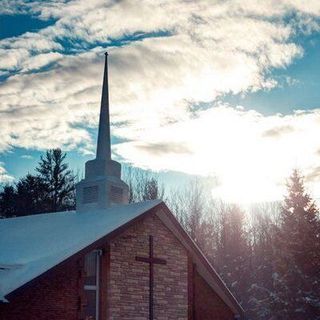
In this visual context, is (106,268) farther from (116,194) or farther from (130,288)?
(116,194)

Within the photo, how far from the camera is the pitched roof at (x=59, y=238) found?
509 inches

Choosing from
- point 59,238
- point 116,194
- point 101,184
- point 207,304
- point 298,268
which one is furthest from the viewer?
point 298,268

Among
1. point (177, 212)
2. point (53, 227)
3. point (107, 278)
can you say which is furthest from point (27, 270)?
point (177, 212)

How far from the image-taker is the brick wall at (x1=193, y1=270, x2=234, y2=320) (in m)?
17.6

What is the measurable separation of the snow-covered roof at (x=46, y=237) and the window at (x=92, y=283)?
693 millimetres

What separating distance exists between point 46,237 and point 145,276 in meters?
3.00

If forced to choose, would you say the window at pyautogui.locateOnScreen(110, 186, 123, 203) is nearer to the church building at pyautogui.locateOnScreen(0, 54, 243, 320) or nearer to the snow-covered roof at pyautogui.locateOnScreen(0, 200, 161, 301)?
the church building at pyautogui.locateOnScreen(0, 54, 243, 320)

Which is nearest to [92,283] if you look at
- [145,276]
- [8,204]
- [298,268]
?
[145,276]

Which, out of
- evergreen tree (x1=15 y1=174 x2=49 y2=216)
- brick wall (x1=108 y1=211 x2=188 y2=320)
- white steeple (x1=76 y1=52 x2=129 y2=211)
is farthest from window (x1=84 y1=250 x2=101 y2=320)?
evergreen tree (x1=15 y1=174 x2=49 y2=216)

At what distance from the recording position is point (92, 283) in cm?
1478

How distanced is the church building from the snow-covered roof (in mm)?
30

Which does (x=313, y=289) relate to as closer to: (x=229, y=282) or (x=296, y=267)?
(x=296, y=267)

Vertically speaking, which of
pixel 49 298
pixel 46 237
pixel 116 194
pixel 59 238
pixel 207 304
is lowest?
pixel 49 298

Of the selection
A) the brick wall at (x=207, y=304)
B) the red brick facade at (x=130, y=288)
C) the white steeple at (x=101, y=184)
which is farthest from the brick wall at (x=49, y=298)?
the white steeple at (x=101, y=184)
